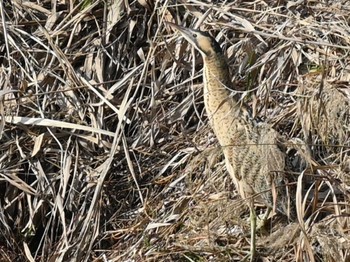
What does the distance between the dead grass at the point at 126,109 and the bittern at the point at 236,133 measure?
0.63 ft

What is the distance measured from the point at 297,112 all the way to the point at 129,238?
75 centimetres

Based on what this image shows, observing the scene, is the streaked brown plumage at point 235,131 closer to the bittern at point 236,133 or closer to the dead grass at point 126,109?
the bittern at point 236,133

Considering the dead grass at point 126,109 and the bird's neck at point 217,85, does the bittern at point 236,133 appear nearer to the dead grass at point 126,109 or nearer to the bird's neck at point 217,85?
the bird's neck at point 217,85

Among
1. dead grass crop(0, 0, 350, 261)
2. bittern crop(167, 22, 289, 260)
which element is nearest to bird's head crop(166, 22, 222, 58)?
bittern crop(167, 22, 289, 260)

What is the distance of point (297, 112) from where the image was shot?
3.00 metres

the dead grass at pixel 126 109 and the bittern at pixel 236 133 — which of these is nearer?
the bittern at pixel 236 133

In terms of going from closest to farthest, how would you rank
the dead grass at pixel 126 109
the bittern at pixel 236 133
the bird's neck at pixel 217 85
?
the bittern at pixel 236 133
the bird's neck at pixel 217 85
the dead grass at pixel 126 109

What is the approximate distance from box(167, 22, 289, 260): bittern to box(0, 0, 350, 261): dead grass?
0.63 feet

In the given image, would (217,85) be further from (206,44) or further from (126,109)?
(126,109)

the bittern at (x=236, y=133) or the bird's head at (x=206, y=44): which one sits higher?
the bird's head at (x=206, y=44)

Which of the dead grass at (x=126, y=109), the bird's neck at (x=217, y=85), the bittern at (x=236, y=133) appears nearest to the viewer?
the bittern at (x=236, y=133)

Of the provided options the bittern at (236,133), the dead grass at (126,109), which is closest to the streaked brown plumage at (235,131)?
the bittern at (236,133)

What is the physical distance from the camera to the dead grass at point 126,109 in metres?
3.22

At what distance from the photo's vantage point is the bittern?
285cm
